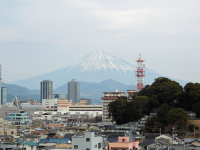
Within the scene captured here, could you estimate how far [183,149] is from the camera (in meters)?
31.1

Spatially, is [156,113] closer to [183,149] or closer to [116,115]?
[116,115]

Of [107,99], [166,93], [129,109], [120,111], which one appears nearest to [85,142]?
[129,109]

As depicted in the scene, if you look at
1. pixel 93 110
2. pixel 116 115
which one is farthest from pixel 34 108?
pixel 116 115

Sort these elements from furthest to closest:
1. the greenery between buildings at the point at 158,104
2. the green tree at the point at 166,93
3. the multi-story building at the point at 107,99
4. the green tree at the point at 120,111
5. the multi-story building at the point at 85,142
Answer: the multi-story building at the point at 107,99, the green tree at the point at 120,111, the green tree at the point at 166,93, the greenery between buildings at the point at 158,104, the multi-story building at the point at 85,142

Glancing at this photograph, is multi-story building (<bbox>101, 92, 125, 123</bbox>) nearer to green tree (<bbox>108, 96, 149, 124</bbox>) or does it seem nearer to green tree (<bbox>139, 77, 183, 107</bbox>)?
green tree (<bbox>139, 77, 183, 107</bbox>)

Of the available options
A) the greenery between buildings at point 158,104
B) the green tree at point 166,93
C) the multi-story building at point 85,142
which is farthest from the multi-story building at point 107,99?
the multi-story building at point 85,142

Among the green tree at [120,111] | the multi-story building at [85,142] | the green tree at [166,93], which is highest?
the green tree at [166,93]

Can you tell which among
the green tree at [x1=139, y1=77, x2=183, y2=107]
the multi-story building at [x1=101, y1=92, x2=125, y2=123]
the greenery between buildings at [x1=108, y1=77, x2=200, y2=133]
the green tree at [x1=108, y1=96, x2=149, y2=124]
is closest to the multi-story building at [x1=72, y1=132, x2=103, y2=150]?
the greenery between buildings at [x1=108, y1=77, x2=200, y2=133]

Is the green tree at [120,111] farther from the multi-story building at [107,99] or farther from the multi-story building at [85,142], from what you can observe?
the multi-story building at [85,142]

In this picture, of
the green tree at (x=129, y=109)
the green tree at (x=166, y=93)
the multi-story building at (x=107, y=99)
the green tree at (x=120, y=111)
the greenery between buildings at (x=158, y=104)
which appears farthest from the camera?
the multi-story building at (x=107, y=99)

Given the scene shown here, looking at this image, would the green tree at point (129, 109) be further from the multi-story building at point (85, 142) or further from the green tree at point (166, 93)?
the multi-story building at point (85, 142)

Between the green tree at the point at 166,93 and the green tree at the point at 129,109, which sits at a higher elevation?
the green tree at the point at 166,93

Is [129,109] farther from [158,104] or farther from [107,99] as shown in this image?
[107,99]

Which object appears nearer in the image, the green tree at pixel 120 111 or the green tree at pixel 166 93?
the green tree at pixel 166 93
